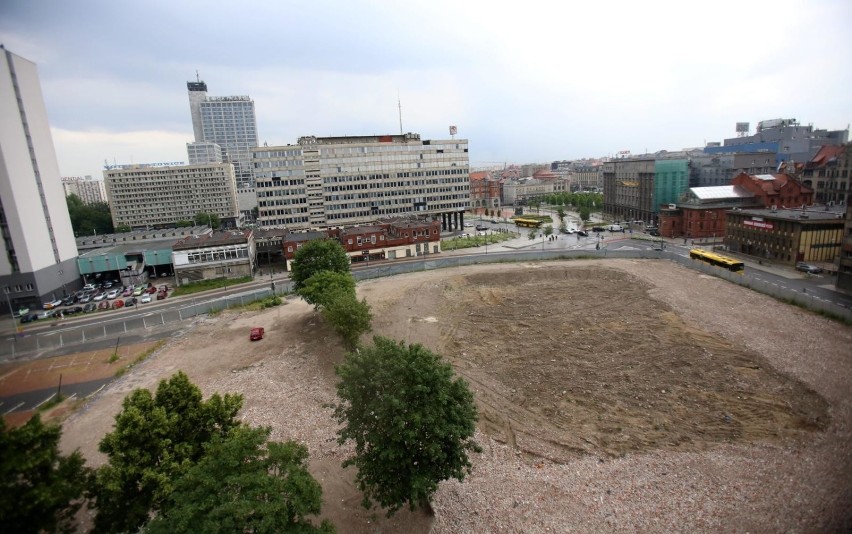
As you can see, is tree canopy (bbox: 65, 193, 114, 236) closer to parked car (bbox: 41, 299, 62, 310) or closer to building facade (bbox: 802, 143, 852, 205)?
parked car (bbox: 41, 299, 62, 310)

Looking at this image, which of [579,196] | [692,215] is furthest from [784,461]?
[579,196]

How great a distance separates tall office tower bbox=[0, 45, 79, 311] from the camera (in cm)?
3747

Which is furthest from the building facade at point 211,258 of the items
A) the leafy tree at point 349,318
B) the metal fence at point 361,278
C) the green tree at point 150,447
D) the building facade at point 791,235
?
the building facade at point 791,235

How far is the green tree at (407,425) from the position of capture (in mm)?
13828

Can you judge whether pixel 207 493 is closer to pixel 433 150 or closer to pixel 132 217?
pixel 433 150

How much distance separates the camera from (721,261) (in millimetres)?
45469

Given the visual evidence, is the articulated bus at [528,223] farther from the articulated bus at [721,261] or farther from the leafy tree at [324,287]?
the leafy tree at [324,287]

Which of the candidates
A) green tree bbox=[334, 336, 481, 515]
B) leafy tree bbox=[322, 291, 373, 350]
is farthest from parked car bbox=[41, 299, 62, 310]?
green tree bbox=[334, 336, 481, 515]

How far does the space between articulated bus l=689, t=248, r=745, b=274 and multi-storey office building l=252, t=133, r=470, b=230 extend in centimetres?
4534

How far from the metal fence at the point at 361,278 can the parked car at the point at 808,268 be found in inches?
193

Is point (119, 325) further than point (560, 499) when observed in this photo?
Yes

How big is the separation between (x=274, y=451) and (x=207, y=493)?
1.87 metres

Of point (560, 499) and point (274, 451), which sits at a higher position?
point (274, 451)

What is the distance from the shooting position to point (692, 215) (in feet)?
212
